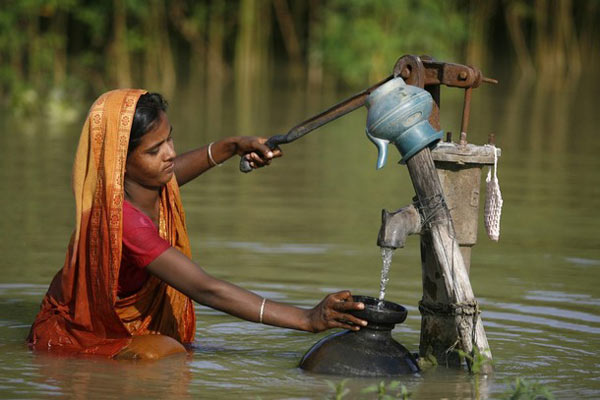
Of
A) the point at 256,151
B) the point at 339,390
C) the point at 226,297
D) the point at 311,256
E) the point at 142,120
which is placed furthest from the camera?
the point at 311,256

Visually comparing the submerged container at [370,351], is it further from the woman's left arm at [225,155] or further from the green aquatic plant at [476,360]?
the woman's left arm at [225,155]

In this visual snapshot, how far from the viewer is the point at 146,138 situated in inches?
189

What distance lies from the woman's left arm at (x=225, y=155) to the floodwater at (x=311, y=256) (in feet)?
2.58

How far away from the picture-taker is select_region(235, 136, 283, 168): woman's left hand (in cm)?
514

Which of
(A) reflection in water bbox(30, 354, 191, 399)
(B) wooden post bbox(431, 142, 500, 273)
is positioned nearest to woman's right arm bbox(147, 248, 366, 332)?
(A) reflection in water bbox(30, 354, 191, 399)

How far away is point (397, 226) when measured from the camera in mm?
4531

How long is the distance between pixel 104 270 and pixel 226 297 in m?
0.53

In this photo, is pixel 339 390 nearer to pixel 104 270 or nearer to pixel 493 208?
pixel 493 208

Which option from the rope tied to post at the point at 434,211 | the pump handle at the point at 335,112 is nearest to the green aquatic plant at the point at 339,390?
the rope tied to post at the point at 434,211

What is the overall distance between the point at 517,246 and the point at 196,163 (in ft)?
9.99

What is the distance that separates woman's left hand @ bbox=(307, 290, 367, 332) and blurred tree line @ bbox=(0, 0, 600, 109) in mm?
11266

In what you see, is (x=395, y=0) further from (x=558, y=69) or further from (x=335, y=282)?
(x=335, y=282)

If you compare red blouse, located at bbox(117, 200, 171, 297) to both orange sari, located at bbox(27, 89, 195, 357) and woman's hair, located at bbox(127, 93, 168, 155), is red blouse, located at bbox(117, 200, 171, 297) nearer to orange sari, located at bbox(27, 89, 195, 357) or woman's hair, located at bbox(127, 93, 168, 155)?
orange sari, located at bbox(27, 89, 195, 357)

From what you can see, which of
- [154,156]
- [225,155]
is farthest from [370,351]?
[225,155]
